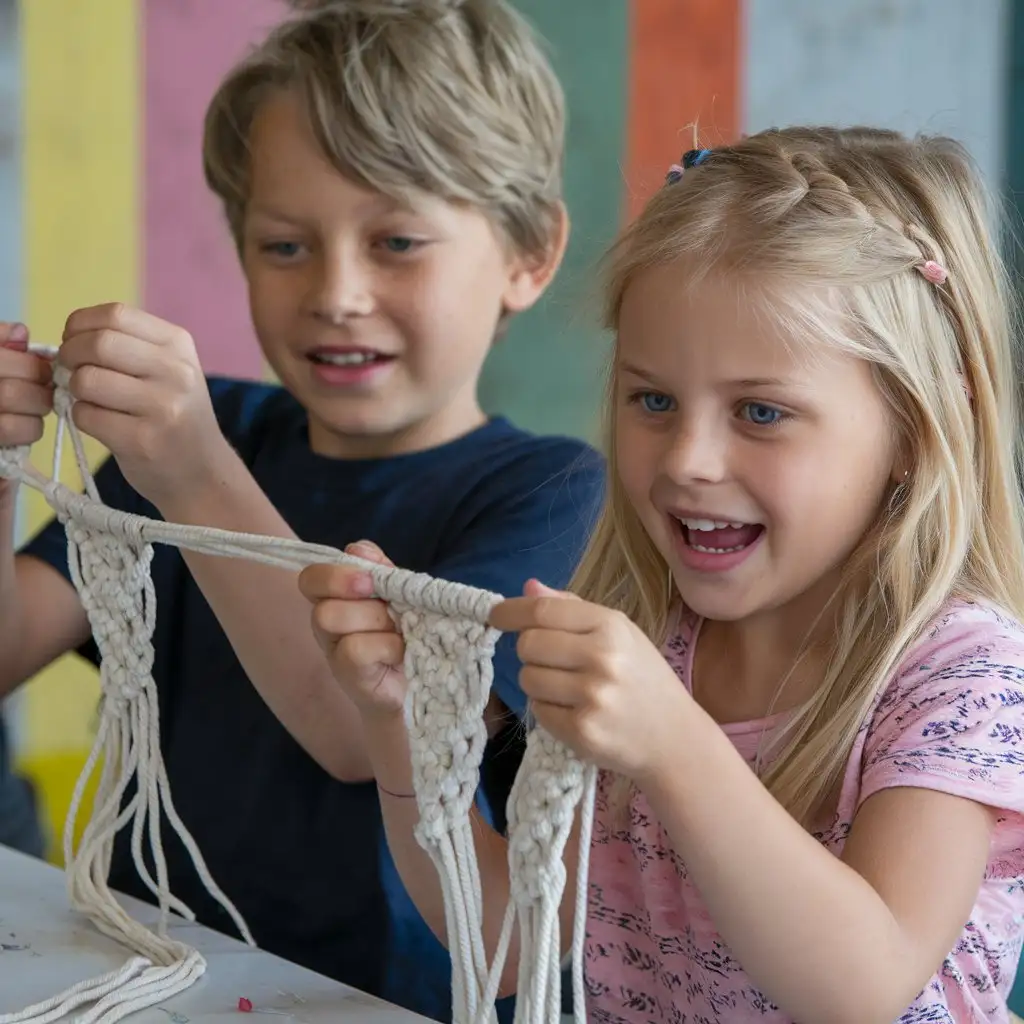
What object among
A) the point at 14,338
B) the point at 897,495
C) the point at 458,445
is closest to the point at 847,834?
the point at 897,495

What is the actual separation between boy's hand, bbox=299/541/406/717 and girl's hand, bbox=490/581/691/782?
4.5 inches

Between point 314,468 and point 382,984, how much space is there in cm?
43

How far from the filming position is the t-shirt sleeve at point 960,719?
31.4 inches

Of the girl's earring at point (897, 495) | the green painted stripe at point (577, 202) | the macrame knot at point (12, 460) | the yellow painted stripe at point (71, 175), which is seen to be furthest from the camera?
the green painted stripe at point (577, 202)

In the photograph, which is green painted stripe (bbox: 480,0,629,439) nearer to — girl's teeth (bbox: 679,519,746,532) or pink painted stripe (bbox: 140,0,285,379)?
pink painted stripe (bbox: 140,0,285,379)

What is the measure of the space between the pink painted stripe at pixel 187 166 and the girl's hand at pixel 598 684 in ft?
5.08

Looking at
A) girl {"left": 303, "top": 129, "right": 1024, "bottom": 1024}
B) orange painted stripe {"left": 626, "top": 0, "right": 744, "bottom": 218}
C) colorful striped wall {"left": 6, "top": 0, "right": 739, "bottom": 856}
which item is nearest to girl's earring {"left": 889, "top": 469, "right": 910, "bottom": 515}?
girl {"left": 303, "top": 129, "right": 1024, "bottom": 1024}

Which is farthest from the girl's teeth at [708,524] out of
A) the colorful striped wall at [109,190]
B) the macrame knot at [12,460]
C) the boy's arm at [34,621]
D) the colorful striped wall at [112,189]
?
the colorful striped wall at [109,190]

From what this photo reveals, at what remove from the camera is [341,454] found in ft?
4.26

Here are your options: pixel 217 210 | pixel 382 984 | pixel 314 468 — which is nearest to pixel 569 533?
pixel 314 468

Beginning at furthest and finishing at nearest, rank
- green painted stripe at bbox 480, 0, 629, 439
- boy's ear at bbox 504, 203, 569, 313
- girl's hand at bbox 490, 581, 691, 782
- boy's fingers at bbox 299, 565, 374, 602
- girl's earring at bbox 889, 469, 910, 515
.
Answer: green painted stripe at bbox 480, 0, 629, 439 → boy's ear at bbox 504, 203, 569, 313 → girl's earring at bbox 889, 469, 910, 515 → boy's fingers at bbox 299, 565, 374, 602 → girl's hand at bbox 490, 581, 691, 782

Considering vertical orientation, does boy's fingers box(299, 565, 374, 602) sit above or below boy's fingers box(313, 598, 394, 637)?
above

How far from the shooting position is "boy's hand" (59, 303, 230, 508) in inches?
39.0

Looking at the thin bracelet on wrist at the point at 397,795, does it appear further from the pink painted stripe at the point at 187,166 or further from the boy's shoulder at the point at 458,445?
the pink painted stripe at the point at 187,166
